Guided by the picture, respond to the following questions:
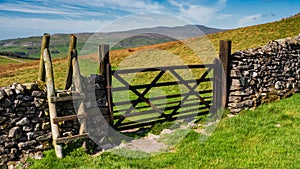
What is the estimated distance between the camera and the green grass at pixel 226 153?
6.12 m

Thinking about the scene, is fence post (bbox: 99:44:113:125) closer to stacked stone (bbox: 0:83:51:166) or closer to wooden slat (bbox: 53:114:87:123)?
wooden slat (bbox: 53:114:87:123)

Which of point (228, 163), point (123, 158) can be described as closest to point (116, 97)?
point (123, 158)

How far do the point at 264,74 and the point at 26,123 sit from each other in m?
8.77

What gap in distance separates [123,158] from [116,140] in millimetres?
1240

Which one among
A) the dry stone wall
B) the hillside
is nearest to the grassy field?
the dry stone wall

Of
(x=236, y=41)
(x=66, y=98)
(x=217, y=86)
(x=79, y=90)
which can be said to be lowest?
(x=217, y=86)

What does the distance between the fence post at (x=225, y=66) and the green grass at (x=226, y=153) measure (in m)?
1.61

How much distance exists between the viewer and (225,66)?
9719 mm

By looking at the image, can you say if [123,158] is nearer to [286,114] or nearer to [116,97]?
[286,114]

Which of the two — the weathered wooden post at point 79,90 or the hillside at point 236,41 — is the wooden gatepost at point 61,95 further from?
the hillside at point 236,41

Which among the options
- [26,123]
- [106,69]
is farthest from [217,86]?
[26,123]

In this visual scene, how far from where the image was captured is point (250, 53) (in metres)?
10.1

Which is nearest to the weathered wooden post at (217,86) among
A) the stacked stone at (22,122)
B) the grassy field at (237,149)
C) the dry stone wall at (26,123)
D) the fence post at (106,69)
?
the grassy field at (237,149)

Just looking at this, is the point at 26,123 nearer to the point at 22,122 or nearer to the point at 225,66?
the point at 22,122
